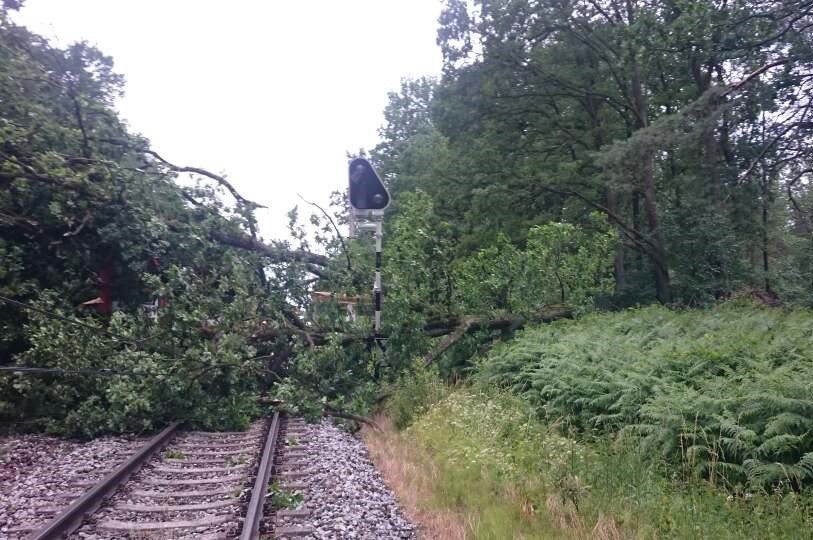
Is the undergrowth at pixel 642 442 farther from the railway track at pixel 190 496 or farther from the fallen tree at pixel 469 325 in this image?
the fallen tree at pixel 469 325

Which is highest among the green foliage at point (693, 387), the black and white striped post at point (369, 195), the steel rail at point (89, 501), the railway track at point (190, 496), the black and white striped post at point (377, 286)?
the black and white striped post at point (369, 195)

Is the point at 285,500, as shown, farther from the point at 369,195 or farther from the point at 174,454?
the point at 369,195

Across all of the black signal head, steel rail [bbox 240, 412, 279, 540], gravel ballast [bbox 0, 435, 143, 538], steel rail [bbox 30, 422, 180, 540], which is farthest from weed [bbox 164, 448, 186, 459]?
the black signal head

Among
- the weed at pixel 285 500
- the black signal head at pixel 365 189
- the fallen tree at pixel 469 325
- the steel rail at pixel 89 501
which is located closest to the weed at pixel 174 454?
the steel rail at pixel 89 501

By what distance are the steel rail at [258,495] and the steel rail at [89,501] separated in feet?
4.51

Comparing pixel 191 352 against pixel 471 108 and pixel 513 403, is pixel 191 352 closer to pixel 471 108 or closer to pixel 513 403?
pixel 513 403

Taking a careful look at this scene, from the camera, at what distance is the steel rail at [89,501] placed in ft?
16.5

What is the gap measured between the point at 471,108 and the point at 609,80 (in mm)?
5170

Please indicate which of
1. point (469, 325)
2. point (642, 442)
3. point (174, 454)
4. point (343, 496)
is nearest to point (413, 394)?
point (469, 325)

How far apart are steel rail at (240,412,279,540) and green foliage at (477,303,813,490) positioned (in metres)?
3.65

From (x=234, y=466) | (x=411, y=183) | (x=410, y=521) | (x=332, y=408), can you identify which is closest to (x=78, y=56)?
(x=332, y=408)

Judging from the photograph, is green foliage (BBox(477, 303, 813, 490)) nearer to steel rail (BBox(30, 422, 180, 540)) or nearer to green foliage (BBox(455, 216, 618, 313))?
green foliage (BBox(455, 216, 618, 313))

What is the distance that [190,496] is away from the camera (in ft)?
20.5

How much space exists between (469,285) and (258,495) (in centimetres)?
1026
